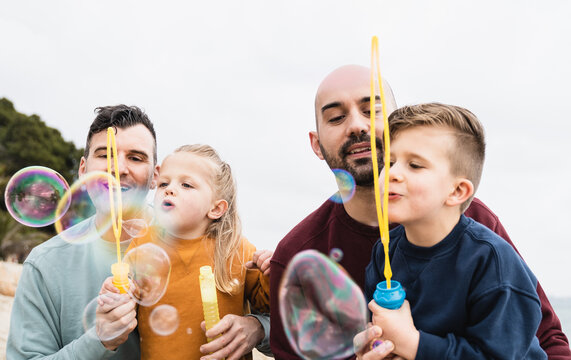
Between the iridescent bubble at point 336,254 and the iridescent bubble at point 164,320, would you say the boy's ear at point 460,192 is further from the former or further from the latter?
the iridescent bubble at point 164,320

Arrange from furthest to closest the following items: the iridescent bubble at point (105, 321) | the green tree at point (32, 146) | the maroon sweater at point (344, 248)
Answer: the green tree at point (32, 146) → the maroon sweater at point (344, 248) → the iridescent bubble at point (105, 321)

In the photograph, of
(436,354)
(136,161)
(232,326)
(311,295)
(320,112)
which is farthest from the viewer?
(136,161)

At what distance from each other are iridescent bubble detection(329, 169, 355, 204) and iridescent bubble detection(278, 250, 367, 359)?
0.57m

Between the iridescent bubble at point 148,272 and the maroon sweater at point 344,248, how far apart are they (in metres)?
0.57

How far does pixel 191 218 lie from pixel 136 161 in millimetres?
757

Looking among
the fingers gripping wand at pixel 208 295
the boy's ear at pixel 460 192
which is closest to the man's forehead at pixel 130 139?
the fingers gripping wand at pixel 208 295

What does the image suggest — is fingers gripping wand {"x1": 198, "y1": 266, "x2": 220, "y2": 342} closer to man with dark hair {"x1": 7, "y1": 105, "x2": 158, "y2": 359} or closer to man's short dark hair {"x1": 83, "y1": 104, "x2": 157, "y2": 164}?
man with dark hair {"x1": 7, "y1": 105, "x2": 158, "y2": 359}

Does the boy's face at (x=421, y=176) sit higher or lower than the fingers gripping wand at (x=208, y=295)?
higher

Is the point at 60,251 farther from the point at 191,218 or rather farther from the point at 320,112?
the point at 320,112

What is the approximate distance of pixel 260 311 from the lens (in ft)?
10.9

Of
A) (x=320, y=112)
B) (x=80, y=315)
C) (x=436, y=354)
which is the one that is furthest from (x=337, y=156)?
(x=80, y=315)

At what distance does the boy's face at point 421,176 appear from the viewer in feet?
6.66

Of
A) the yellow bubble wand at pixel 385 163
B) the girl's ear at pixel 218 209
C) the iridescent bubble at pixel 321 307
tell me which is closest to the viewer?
the yellow bubble wand at pixel 385 163

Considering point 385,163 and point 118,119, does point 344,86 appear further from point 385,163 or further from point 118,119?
point 118,119
